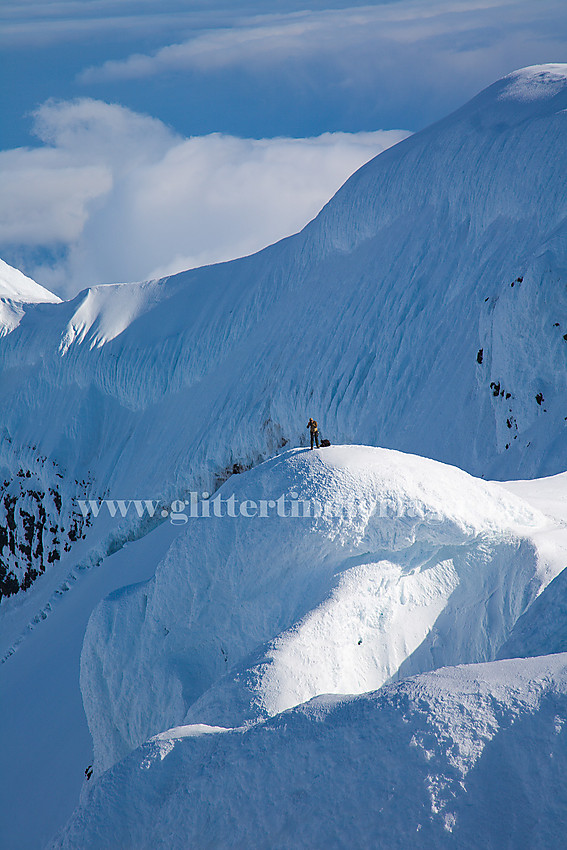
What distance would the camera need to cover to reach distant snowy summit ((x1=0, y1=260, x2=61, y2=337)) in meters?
27.1

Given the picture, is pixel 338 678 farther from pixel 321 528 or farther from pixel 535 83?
pixel 535 83

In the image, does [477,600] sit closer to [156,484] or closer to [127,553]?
[127,553]

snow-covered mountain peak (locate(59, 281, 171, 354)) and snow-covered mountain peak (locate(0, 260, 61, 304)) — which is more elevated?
snow-covered mountain peak (locate(0, 260, 61, 304))

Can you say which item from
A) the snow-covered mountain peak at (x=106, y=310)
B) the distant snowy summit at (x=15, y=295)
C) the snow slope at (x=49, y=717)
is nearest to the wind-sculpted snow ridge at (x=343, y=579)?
the snow slope at (x=49, y=717)

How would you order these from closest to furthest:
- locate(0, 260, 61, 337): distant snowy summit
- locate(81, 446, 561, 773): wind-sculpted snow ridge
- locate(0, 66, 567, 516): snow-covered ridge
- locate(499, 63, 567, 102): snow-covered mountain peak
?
1. locate(81, 446, 561, 773): wind-sculpted snow ridge
2. locate(0, 66, 567, 516): snow-covered ridge
3. locate(499, 63, 567, 102): snow-covered mountain peak
4. locate(0, 260, 61, 337): distant snowy summit

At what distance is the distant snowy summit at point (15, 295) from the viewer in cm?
2712

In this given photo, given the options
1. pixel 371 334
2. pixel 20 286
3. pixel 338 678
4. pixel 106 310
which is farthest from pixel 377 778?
pixel 20 286

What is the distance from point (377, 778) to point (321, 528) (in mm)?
2017

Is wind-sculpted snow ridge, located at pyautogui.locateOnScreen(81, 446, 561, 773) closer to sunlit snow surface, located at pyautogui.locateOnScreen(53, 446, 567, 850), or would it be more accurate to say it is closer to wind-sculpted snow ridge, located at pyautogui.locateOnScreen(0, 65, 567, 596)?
sunlit snow surface, located at pyautogui.locateOnScreen(53, 446, 567, 850)

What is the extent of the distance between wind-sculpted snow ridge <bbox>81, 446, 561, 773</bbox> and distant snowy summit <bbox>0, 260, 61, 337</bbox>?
2429cm

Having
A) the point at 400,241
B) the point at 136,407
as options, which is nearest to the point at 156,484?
the point at 136,407

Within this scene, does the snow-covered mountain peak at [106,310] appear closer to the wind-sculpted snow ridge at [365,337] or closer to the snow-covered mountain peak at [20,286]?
the wind-sculpted snow ridge at [365,337]

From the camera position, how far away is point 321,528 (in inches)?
175

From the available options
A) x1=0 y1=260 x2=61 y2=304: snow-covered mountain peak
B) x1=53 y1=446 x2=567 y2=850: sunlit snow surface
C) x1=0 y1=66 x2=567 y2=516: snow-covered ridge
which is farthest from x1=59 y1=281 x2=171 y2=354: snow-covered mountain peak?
x1=53 y1=446 x2=567 y2=850: sunlit snow surface
